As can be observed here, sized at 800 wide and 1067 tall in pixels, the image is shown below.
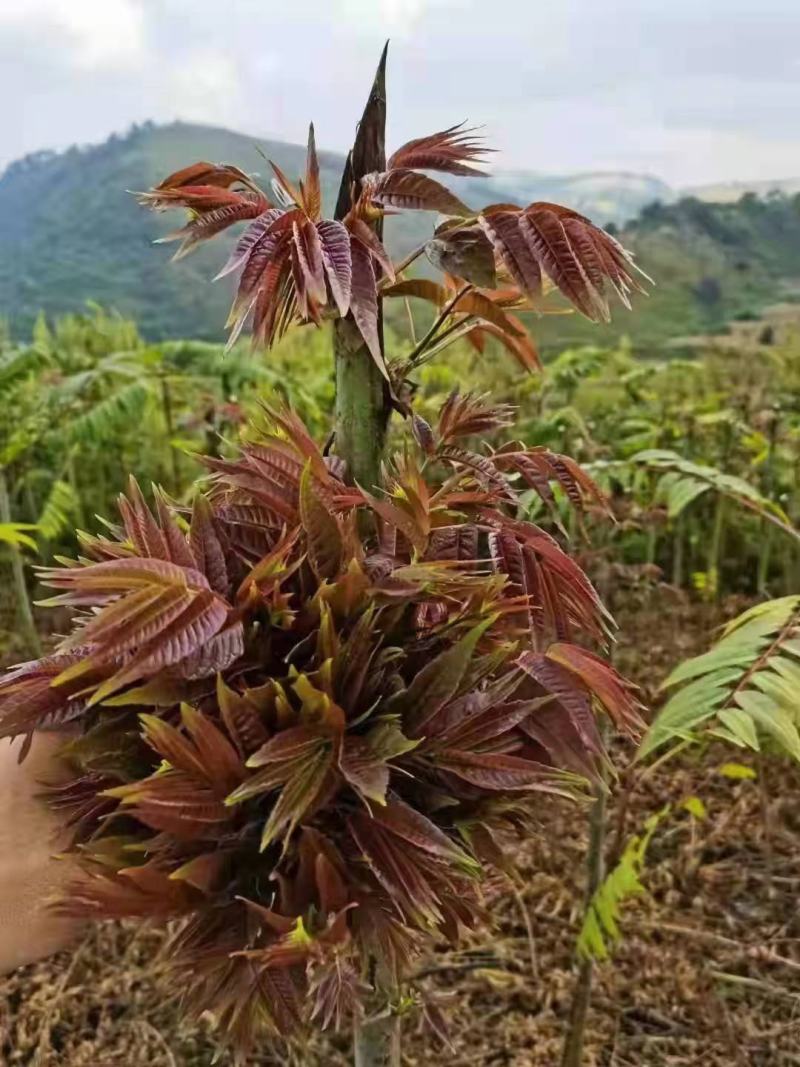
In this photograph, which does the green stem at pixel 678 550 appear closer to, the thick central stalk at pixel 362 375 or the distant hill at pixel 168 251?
the distant hill at pixel 168 251

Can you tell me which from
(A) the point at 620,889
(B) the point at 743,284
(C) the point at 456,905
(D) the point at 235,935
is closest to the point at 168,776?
(D) the point at 235,935

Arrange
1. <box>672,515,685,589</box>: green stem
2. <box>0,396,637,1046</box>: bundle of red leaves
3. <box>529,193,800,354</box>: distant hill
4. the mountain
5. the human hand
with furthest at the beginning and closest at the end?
<box>529,193,800,354</box>: distant hill
the mountain
<box>672,515,685,589</box>: green stem
the human hand
<box>0,396,637,1046</box>: bundle of red leaves

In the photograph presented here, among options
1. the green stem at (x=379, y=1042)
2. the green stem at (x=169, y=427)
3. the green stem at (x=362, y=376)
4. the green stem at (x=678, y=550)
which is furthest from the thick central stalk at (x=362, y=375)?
the green stem at (x=678, y=550)

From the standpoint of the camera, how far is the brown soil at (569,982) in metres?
1.49

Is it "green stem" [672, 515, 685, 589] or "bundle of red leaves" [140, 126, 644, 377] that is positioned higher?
"bundle of red leaves" [140, 126, 644, 377]

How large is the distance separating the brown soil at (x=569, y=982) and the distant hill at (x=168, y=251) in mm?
2409

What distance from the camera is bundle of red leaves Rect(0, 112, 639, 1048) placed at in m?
0.50

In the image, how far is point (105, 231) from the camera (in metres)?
4.07

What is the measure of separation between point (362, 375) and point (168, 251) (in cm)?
347

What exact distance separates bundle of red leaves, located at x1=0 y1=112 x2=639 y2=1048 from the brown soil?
86cm

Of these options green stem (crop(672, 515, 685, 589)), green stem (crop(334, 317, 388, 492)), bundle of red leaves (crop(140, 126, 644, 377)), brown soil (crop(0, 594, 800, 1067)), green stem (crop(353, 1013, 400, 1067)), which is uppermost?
bundle of red leaves (crop(140, 126, 644, 377))

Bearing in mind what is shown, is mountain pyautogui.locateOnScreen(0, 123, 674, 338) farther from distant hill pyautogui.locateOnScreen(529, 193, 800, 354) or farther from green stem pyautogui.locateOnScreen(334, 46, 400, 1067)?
green stem pyautogui.locateOnScreen(334, 46, 400, 1067)

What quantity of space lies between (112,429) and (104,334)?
45.9 inches

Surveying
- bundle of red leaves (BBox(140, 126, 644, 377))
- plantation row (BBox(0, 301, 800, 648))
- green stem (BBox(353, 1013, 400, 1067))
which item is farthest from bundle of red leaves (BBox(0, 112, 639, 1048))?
plantation row (BBox(0, 301, 800, 648))
